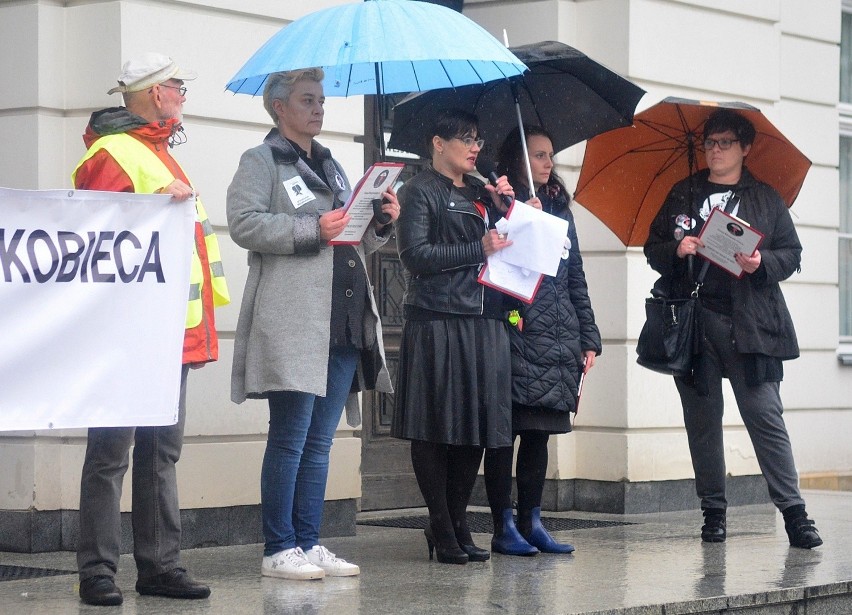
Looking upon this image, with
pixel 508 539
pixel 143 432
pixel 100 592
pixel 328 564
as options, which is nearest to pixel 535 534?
pixel 508 539

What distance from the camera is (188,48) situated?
6.93 metres

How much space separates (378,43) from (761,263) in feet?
7.65

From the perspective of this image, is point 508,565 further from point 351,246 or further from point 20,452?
point 20,452

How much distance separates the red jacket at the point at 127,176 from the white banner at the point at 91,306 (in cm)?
12

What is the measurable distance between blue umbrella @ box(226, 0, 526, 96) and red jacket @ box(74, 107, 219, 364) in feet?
1.40

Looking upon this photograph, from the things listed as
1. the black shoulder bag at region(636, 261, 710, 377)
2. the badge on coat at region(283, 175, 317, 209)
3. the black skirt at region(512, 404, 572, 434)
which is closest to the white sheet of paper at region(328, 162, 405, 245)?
the badge on coat at region(283, 175, 317, 209)

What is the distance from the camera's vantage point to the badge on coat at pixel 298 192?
578 centimetres

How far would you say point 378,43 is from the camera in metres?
5.54

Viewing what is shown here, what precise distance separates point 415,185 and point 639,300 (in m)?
2.84

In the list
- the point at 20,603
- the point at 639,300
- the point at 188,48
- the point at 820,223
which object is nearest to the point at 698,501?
the point at 639,300

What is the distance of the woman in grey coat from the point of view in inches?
223

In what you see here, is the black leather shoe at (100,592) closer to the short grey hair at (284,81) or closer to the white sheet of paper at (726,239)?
the short grey hair at (284,81)

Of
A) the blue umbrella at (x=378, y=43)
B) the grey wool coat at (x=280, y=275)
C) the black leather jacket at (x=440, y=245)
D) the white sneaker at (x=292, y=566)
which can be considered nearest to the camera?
Answer: the blue umbrella at (x=378, y=43)

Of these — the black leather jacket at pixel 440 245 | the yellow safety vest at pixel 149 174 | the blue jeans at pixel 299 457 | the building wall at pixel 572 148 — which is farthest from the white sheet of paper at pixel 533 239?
the building wall at pixel 572 148
